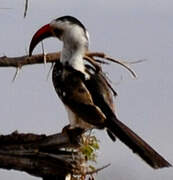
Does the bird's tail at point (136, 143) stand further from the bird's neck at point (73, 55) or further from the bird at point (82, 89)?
the bird's neck at point (73, 55)

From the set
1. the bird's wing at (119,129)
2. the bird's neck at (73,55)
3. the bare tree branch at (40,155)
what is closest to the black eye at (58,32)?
the bird's neck at (73,55)

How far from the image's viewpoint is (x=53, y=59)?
9.00 m

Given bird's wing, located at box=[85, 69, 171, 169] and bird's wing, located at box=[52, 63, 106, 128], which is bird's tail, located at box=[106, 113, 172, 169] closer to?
bird's wing, located at box=[85, 69, 171, 169]

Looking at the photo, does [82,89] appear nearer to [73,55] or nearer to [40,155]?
[73,55]

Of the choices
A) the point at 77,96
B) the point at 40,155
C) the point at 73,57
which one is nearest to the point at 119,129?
the point at 77,96

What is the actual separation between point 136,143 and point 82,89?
0.69m

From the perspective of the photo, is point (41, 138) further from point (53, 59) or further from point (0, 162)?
point (53, 59)

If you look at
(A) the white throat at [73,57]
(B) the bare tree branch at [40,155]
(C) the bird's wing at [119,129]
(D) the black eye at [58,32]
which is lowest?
(B) the bare tree branch at [40,155]

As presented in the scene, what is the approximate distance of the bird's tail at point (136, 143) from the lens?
743cm

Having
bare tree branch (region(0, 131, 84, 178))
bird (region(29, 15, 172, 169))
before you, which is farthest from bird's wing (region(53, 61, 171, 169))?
bare tree branch (region(0, 131, 84, 178))

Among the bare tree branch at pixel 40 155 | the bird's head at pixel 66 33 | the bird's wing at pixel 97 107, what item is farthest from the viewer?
the bird's head at pixel 66 33

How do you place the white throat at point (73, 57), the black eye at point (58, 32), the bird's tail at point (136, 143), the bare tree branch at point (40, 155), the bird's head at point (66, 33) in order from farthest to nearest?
the black eye at point (58, 32), the bird's head at point (66, 33), the white throat at point (73, 57), the bare tree branch at point (40, 155), the bird's tail at point (136, 143)

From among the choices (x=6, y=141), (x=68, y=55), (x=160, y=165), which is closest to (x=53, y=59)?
(x=68, y=55)

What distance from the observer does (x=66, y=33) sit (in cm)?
855
